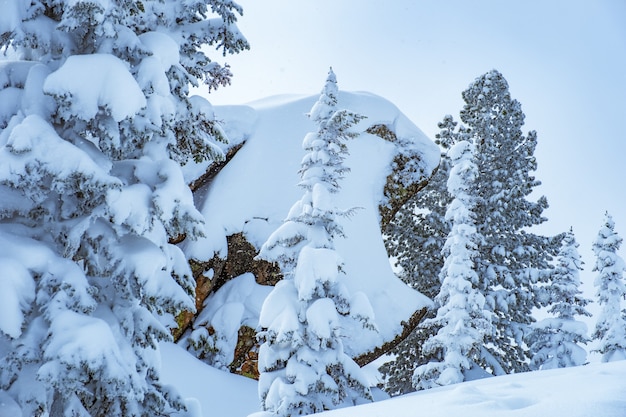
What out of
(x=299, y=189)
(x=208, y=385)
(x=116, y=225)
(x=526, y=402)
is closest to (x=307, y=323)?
(x=116, y=225)

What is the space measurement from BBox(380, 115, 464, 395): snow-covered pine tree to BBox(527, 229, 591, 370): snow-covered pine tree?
4.44 m

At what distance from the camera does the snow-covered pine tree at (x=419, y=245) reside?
75.3ft

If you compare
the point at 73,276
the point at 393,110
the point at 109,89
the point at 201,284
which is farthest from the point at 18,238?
the point at 393,110

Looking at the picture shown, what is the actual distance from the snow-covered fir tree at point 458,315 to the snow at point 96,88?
14179 mm

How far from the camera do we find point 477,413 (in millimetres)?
4703

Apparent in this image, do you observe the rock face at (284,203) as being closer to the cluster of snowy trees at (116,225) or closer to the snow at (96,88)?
the cluster of snowy trees at (116,225)

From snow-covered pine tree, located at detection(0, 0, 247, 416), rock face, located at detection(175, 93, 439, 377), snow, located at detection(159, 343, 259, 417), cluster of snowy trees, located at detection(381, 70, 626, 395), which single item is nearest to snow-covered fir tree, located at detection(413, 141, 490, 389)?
cluster of snowy trees, located at detection(381, 70, 626, 395)

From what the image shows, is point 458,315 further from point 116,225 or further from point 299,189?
point 116,225

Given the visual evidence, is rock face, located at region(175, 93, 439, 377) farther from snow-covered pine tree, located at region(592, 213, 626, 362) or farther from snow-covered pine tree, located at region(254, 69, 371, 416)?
snow-covered pine tree, located at region(592, 213, 626, 362)

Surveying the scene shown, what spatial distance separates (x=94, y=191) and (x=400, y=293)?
645 inches

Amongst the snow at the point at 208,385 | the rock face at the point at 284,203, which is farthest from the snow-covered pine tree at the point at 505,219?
the snow at the point at 208,385

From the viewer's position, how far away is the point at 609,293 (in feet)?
69.6

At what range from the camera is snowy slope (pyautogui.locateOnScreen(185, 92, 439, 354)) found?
20312 mm

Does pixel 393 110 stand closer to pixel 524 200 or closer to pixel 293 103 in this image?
pixel 293 103
